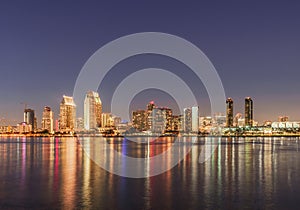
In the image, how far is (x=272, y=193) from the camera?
19.2 meters

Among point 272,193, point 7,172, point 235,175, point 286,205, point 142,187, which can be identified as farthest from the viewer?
point 7,172

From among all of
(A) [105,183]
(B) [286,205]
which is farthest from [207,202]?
(A) [105,183]

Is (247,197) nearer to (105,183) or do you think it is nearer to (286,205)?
(286,205)

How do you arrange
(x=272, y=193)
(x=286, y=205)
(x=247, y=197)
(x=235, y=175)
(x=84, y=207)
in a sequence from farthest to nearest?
(x=235, y=175), (x=272, y=193), (x=247, y=197), (x=286, y=205), (x=84, y=207)

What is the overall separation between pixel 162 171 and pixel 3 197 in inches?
527

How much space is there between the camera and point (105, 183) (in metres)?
21.9

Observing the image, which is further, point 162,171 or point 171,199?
point 162,171

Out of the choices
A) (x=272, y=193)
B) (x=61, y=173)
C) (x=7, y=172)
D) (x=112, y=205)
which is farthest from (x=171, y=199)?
(x=7, y=172)

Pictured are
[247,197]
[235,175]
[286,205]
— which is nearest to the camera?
[286,205]

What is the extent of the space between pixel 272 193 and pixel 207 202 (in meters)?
4.36

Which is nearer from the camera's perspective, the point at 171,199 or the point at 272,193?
the point at 171,199

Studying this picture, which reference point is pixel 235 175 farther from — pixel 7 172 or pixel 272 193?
pixel 7 172

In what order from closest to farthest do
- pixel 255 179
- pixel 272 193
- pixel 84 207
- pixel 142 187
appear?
pixel 84 207, pixel 272 193, pixel 142 187, pixel 255 179

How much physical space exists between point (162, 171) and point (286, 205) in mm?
12872
